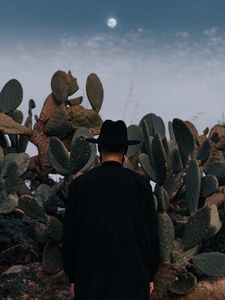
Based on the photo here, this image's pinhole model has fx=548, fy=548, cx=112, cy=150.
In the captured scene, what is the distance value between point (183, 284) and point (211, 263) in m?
0.39

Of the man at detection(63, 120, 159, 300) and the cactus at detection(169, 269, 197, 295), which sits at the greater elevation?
the man at detection(63, 120, 159, 300)

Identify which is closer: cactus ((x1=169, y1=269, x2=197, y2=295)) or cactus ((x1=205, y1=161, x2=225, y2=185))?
cactus ((x1=169, y1=269, x2=197, y2=295))

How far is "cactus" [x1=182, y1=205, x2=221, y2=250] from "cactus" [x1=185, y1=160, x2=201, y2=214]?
22cm

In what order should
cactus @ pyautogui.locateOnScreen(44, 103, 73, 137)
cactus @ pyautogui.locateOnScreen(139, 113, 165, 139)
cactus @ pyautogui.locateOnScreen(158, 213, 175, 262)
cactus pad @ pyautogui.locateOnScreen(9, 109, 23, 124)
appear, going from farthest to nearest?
cactus pad @ pyautogui.locateOnScreen(9, 109, 23, 124), cactus @ pyautogui.locateOnScreen(44, 103, 73, 137), cactus @ pyautogui.locateOnScreen(139, 113, 165, 139), cactus @ pyautogui.locateOnScreen(158, 213, 175, 262)

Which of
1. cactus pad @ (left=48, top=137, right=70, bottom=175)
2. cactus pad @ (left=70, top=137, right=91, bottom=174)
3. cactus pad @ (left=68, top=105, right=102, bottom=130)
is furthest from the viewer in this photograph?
cactus pad @ (left=68, top=105, right=102, bottom=130)

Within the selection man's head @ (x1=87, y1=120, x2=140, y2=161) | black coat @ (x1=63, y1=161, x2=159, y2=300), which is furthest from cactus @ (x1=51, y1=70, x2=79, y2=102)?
black coat @ (x1=63, y1=161, x2=159, y2=300)

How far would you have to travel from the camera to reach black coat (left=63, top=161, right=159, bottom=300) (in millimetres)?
3795

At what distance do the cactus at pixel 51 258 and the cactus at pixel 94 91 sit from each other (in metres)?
2.57

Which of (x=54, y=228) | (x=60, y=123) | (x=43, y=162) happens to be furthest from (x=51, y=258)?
(x=60, y=123)

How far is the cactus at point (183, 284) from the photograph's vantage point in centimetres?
601

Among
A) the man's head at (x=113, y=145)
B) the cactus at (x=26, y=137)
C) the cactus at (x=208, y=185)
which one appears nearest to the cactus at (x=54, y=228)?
the cactus at (x=208, y=185)

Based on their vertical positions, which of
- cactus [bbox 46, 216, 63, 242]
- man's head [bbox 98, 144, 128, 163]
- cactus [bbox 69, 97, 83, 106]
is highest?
cactus [bbox 69, 97, 83, 106]

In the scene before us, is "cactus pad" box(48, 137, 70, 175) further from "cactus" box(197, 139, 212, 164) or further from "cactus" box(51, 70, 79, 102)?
"cactus" box(51, 70, 79, 102)

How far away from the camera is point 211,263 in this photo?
5996 millimetres
